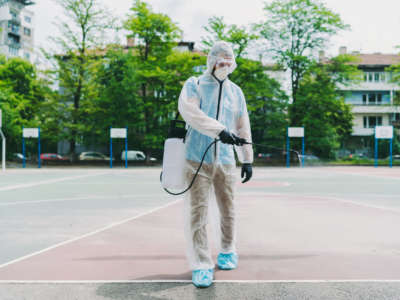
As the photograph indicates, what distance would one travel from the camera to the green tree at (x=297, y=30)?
3725 cm

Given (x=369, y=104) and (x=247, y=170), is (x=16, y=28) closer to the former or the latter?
(x=369, y=104)

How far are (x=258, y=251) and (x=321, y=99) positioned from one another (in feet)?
109

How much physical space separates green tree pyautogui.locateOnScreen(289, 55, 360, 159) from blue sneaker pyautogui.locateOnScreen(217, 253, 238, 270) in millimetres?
33382

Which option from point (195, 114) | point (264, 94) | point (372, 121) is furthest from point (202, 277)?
point (372, 121)

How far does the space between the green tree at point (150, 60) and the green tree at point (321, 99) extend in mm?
12327

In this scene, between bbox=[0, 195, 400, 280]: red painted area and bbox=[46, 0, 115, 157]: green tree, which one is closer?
bbox=[0, 195, 400, 280]: red painted area

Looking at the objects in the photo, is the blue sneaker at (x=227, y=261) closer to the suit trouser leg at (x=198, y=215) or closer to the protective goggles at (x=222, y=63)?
the suit trouser leg at (x=198, y=215)

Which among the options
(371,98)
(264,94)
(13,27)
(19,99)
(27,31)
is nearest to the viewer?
(264,94)

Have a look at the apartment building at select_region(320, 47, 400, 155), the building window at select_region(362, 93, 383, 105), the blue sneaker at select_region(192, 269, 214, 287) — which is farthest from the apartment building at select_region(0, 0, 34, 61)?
the blue sneaker at select_region(192, 269, 214, 287)

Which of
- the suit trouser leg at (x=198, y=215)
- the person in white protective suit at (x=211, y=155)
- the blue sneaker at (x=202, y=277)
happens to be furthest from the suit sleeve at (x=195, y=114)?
the blue sneaker at (x=202, y=277)

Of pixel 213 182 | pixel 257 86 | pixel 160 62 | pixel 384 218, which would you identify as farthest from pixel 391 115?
pixel 213 182

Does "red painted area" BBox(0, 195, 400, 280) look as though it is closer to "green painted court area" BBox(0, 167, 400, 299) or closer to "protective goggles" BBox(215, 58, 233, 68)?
"green painted court area" BBox(0, 167, 400, 299)

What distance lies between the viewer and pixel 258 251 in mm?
4734

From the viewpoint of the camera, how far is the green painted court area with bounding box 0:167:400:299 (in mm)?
3363
